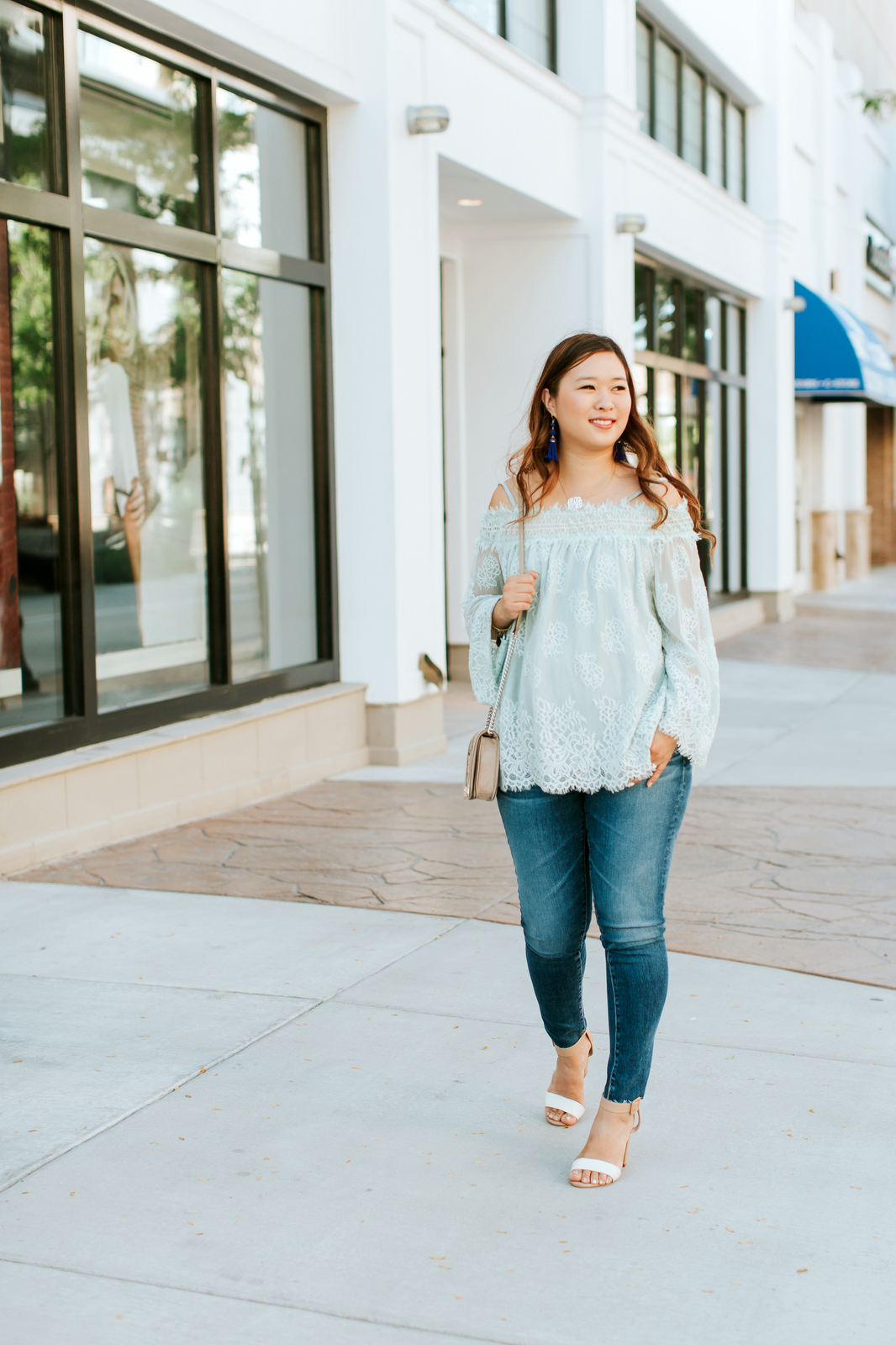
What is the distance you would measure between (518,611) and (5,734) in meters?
3.57

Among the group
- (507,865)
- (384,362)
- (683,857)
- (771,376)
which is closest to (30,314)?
(384,362)

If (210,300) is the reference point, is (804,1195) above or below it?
below

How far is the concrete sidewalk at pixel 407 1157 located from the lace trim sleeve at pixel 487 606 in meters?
1.08

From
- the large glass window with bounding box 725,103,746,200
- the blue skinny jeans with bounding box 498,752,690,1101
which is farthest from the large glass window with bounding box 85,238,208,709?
the large glass window with bounding box 725,103,746,200

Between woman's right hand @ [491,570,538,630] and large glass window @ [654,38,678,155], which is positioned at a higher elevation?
large glass window @ [654,38,678,155]

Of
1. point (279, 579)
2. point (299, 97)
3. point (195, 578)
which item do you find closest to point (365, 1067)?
point (195, 578)

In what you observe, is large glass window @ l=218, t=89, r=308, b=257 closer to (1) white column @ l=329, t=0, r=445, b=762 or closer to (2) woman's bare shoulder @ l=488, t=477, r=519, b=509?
(1) white column @ l=329, t=0, r=445, b=762

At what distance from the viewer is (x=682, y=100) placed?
1452 cm

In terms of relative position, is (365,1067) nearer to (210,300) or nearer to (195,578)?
(195,578)

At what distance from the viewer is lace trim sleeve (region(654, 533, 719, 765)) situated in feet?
10.7

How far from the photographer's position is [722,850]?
6.43 meters

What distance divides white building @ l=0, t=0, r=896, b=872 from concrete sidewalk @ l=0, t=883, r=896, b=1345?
76.9 inches

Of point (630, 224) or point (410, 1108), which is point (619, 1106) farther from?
point (630, 224)

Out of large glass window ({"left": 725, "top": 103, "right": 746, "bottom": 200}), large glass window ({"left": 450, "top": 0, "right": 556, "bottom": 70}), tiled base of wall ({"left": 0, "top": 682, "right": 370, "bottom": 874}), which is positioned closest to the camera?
tiled base of wall ({"left": 0, "top": 682, "right": 370, "bottom": 874})
